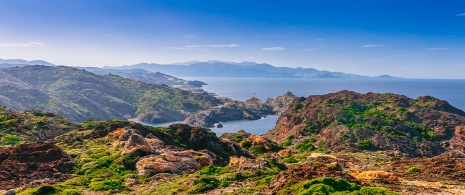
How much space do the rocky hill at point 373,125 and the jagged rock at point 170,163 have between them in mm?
43306

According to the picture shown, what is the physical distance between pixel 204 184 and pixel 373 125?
71745 millimetres

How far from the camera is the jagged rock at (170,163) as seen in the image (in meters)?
33.7

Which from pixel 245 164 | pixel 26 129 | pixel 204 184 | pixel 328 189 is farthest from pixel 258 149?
pixel 26 129

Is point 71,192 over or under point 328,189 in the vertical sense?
under

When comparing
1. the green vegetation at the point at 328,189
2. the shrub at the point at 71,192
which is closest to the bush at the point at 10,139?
the shrub at the point at 71,192

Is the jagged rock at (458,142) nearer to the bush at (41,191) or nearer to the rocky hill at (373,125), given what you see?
the rocky hill at (373,125)

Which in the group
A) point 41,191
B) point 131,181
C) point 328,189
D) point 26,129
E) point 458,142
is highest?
point 328,189

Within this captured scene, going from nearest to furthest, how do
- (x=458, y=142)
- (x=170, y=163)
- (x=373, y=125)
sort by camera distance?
(x=170, y=163) < (x=458, y=142) < (x=373, y=125)

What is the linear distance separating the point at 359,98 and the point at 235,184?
9451cm

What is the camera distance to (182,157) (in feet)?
121

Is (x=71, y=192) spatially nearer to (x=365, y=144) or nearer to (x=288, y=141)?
(x=288, y=141)

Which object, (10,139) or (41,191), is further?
(10,139)

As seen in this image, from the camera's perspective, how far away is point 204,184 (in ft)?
86.3

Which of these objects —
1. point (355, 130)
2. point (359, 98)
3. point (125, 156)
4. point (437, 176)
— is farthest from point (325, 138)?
point (125, 156)
